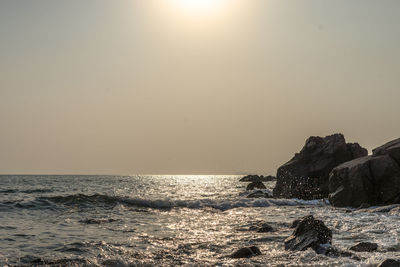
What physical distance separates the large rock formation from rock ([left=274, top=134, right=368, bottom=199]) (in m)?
11.4

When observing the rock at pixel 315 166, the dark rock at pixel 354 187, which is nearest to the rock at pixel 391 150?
the dark rock at pixel 354 187

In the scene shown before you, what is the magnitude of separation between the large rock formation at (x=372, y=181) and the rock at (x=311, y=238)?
19.0m

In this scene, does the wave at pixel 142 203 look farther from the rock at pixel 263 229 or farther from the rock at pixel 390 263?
the rock at pixel 390 263

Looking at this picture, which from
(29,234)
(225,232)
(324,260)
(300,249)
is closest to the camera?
(324,260)

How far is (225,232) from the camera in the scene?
1794 cm

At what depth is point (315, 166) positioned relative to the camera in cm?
4512

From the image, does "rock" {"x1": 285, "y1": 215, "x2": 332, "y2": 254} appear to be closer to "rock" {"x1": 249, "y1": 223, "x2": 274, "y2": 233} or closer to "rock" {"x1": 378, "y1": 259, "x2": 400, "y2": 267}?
"rock" {"x1": 378, "y1": 259, "x2": 400, "y2": 267}

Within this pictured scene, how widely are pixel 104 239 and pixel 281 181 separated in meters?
35.2

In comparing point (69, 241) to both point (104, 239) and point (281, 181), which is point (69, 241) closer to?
point (104, 239)

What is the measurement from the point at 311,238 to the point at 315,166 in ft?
110

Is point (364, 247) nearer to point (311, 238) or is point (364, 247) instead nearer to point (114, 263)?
point (311, 238)

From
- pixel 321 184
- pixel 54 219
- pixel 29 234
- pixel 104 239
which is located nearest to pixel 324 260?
pixel 104 239

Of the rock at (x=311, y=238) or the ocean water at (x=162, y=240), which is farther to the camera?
the rock at (x=311, y=238)

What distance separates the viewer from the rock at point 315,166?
44.0 metres
